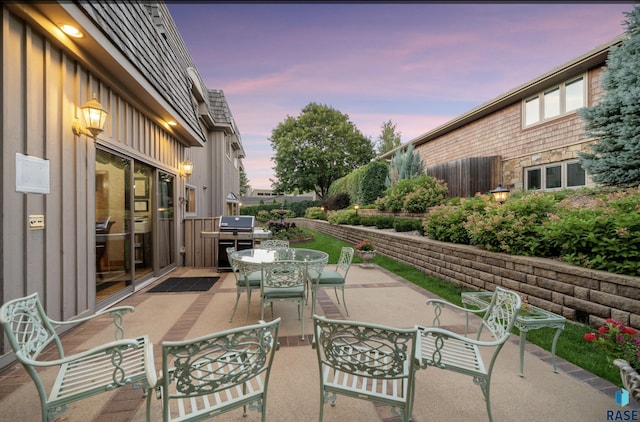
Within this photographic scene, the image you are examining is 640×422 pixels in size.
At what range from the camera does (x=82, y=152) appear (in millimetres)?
3809

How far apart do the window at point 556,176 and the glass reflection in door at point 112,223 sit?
1107 cm

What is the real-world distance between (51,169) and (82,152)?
62 centimetres

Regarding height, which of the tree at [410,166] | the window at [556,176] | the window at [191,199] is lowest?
the window at [191,199]

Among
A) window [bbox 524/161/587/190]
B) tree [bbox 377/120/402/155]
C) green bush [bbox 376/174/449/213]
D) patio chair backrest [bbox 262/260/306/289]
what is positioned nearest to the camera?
patio chair backrest [bbox 262/260/306/289]

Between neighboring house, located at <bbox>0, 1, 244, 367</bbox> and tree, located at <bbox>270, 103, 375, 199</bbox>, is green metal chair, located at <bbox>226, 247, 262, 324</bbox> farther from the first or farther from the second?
tree, located at <bbox>270, 103, 375, 199</bbox>

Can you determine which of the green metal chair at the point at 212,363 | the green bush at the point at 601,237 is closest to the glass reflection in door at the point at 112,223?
the green metal chair at the point at 212,363

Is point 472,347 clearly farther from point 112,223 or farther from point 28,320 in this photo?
point 112,223

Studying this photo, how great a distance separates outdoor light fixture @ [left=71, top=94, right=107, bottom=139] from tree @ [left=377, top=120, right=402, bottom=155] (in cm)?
3404

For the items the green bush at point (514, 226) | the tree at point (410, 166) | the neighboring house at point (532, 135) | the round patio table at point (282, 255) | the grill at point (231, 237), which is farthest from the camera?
the tree at point (410, 166)

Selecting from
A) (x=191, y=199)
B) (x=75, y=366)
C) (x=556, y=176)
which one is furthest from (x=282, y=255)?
(x=556, y=176)

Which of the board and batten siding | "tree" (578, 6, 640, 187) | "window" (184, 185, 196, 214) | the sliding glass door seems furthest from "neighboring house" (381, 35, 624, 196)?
the board and batten siding

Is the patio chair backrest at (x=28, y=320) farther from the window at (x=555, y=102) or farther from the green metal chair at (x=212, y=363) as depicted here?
the window at (x=555, y=102)

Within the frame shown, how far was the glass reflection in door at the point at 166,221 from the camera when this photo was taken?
21.5ft

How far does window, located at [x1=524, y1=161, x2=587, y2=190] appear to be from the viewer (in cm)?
817
